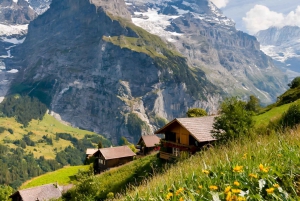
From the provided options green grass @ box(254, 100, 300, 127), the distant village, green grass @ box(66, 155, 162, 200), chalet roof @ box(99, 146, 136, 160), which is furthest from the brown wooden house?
green grass @ box(254, 100, 300, 127)

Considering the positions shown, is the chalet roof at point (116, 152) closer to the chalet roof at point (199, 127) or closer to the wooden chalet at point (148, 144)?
the wooden chalet at point (148, 144)

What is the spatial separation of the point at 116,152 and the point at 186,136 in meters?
39.7

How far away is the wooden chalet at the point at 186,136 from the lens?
39.1 metres

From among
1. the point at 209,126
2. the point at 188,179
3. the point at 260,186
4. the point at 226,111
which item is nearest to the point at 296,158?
the point at 260,186

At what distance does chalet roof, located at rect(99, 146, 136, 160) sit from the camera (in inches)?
2955

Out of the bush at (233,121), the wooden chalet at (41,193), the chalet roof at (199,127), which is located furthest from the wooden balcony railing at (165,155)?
the wooden chalet at (41,193)

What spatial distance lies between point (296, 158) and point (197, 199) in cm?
236

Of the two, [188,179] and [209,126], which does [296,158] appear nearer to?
[188,179]

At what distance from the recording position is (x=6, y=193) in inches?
2249

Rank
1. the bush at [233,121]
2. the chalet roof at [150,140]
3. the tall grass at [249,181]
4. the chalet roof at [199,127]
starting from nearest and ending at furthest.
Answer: the tall grass at [249,181], the bush at [233,121], the chalet roof at [199,127], the chalet roof at [150,140]

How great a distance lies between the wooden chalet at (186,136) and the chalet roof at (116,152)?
33749mm

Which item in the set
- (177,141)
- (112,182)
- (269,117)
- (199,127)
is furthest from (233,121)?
(112,182)

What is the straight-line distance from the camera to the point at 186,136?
4125 centimetres

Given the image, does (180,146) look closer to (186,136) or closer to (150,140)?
(186,136)
